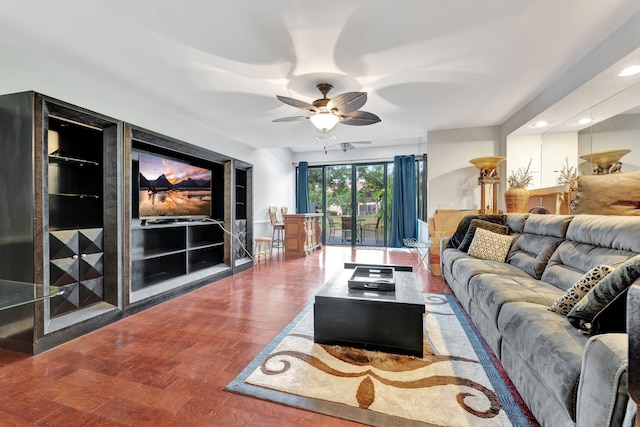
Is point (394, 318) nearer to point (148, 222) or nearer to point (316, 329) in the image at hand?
point (316, 329)

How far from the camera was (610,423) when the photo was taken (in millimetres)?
787

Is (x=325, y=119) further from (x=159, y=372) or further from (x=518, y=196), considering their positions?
(x=518, y=196)

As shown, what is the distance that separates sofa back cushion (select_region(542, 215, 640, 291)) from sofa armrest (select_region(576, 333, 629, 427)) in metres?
1.07

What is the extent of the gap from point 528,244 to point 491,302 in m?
1.32

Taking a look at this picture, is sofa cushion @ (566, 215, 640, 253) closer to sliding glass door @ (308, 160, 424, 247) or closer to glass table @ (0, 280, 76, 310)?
glass table @ (0, 280, 76, 310)

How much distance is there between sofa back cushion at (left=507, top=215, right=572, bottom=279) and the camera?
2322mm

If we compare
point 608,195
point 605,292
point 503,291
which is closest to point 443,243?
point 608,195

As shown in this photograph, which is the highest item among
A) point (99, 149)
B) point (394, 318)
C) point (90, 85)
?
point (90, 85)

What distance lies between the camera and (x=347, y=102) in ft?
8.96

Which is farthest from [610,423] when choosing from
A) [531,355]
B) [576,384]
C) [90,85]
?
[90,85]

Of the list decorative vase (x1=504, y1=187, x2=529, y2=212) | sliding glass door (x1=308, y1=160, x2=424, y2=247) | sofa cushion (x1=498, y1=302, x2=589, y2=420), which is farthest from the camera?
sliding glass door (x1=308, y1=160, x2=424, y2=247)

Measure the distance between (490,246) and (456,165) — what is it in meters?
2.35

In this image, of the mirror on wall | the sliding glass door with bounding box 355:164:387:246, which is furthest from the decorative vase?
the sliding glass door with bounding box 355:164:387:246

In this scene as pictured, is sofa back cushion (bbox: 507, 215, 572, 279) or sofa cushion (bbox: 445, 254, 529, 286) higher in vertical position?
sofa back cushion (bbox: 507, 215, 572, 279)
